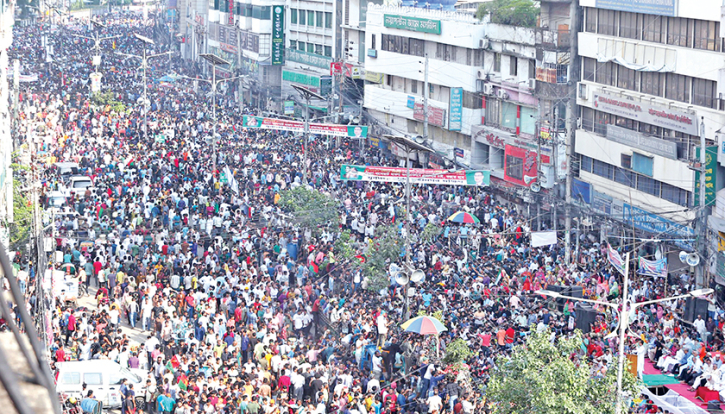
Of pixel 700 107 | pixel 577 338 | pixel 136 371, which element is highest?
pixel 700 107

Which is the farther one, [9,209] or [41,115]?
[41,115]

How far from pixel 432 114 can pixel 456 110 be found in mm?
2457

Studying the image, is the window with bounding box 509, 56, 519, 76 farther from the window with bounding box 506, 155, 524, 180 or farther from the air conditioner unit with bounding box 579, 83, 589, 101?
the air conditioner unit with bounding box 579, 83, 589, 101

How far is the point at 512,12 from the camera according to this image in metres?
43.0

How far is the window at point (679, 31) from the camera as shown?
3247 centimetres

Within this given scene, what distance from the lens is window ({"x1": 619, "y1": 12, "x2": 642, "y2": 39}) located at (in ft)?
115

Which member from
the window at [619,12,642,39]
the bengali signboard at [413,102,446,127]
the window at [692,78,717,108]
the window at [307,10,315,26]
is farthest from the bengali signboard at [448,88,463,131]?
the window at [307,10,315,26]

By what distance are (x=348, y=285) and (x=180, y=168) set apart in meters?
15.0

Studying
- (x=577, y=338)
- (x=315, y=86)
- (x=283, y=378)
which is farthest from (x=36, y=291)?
(x=315, y=86)

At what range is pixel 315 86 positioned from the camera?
59906mm

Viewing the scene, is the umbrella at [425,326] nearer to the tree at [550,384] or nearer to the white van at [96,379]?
the tree at [550,384]

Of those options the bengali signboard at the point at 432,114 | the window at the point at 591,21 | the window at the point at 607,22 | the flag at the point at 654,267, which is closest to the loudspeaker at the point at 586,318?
the flag at the point at 654,267

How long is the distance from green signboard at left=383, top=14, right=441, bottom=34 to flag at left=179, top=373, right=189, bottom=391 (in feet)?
101

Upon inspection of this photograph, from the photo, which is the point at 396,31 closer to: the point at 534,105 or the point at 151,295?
the point at 534,105
